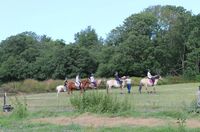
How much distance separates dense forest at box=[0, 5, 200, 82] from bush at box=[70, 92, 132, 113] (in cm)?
5469

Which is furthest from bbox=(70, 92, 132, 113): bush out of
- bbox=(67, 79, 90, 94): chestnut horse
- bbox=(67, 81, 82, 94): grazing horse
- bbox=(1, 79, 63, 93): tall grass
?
bbox=(1, 79, 63, 93): tall grass

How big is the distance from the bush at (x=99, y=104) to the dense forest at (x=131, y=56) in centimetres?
5469

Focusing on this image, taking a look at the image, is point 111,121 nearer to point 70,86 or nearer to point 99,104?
point 99,104

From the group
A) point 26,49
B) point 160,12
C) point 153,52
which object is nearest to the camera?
point 153,52

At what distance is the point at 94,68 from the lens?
88688mm

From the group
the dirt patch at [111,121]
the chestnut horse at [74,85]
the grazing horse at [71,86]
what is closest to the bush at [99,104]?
the dirt patch at [111,121]

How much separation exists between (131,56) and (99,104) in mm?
60900

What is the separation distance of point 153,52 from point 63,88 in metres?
38.8

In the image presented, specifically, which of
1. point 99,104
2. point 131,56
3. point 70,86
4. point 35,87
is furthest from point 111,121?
point 131,56

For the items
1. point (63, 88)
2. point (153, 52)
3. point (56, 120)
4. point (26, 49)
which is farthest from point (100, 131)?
point (26, 49)

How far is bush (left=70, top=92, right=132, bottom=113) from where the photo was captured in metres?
22.3

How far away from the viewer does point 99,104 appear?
22.6 metres

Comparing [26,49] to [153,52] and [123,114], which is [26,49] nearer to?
[153,52]

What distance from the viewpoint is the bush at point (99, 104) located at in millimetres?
22266
